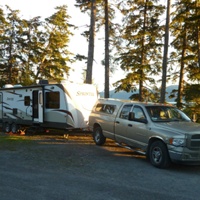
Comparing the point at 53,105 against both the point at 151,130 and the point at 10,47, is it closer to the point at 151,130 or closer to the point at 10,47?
the point at 151,130

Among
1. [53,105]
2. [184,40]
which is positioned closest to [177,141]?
[53,105]

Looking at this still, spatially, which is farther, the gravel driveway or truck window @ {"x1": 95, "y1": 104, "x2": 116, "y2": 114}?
truck window @ {"x1": 95, "y1": 104, "x2": 116, "y2": 114}

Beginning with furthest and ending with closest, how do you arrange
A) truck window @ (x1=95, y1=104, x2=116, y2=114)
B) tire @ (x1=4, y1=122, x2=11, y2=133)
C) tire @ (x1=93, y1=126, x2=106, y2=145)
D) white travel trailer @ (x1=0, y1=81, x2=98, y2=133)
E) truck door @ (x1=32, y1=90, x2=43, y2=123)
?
tire @ (x1=4, y1=122, x2=11, y2=133)
truck door @ (x1=32, y1=90, x2=43, y2=123)
white travel trailer @ (x1=0, y1=81, x2=98, y2=133)
tire @ (x1=93, y1=126, x2=106, y2=145)
truck window @ (x1=95, y1=104, x2=116, y2=114)

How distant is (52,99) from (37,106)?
150cm

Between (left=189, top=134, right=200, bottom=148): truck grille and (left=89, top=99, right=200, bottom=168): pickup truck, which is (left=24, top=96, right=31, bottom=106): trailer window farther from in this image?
(left=189, top=134, right=200, bottom=148): truck grille

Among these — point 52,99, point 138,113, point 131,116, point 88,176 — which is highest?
point 52,99

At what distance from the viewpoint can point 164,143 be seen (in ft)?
28.6

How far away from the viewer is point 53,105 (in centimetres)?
1526

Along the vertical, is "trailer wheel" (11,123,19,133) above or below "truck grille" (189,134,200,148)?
below

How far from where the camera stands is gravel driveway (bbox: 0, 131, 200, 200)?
6.09m

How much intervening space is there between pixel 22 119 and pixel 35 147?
6196 mm

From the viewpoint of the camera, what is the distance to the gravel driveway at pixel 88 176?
6090 millimetres

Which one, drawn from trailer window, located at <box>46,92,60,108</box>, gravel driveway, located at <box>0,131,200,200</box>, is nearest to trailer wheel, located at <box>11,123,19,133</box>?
trailer window, located at <box>46,92,60,108</box>

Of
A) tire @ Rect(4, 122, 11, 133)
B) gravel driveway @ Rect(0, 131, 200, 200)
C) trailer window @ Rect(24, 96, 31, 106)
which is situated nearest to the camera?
gravel driveway @ Rect(0, 131, 200, 200)
